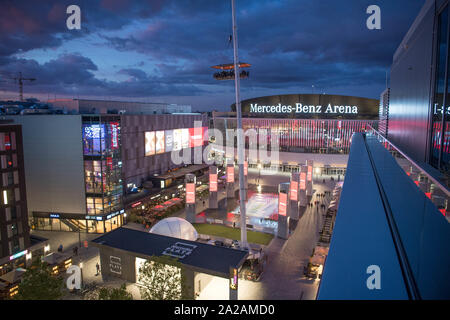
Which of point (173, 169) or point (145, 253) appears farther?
point (173, 169)

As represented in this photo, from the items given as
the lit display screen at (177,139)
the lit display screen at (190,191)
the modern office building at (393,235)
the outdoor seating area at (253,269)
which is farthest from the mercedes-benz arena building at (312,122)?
the modern office building at (393,235)

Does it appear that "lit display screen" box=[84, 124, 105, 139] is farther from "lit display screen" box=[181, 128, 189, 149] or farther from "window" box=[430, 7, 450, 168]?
"window" box=[430, 7, 450, 168]

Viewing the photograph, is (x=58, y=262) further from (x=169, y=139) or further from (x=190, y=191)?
(x=169, y=139)

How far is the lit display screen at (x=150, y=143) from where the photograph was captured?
30.1 meters

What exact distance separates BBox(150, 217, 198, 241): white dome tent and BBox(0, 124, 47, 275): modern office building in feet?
25.3

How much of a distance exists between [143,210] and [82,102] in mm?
13966

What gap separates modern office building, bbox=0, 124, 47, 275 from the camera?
16.6 metres

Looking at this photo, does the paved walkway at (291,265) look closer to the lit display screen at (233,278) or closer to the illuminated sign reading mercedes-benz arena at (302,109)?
the lit display screen at (233,278)

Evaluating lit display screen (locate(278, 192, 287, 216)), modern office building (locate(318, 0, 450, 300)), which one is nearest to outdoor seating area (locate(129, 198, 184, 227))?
lit display screen (locate(278, 192, 287, 216))

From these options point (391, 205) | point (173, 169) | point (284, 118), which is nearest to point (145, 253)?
point (391, 205)

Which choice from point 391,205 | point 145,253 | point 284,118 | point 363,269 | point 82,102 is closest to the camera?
point 363,269

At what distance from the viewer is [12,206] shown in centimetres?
1711
